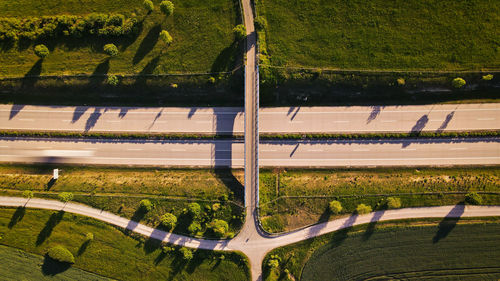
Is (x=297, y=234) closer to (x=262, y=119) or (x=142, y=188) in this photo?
(x=262, y=119)

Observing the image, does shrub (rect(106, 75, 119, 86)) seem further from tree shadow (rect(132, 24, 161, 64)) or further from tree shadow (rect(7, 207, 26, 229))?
tree shadow (rect(7, 207, 26, 229))

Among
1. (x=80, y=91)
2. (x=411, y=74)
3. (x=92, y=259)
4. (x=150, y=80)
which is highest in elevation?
(x=411, y=74)

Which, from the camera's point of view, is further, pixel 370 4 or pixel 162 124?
pixel 162 124

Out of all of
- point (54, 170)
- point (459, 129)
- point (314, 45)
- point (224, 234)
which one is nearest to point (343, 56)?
point (314, 45)

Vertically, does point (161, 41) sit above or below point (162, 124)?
above

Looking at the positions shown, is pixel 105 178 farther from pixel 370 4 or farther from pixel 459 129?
pixel 459 129

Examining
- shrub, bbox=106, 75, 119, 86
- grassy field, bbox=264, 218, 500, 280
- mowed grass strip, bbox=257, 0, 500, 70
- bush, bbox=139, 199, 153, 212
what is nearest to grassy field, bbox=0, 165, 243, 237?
bush, bbox=139, 199, 153, 212

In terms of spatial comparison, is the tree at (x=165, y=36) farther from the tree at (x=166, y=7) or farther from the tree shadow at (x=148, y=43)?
the tree at (x=166, y=7)
